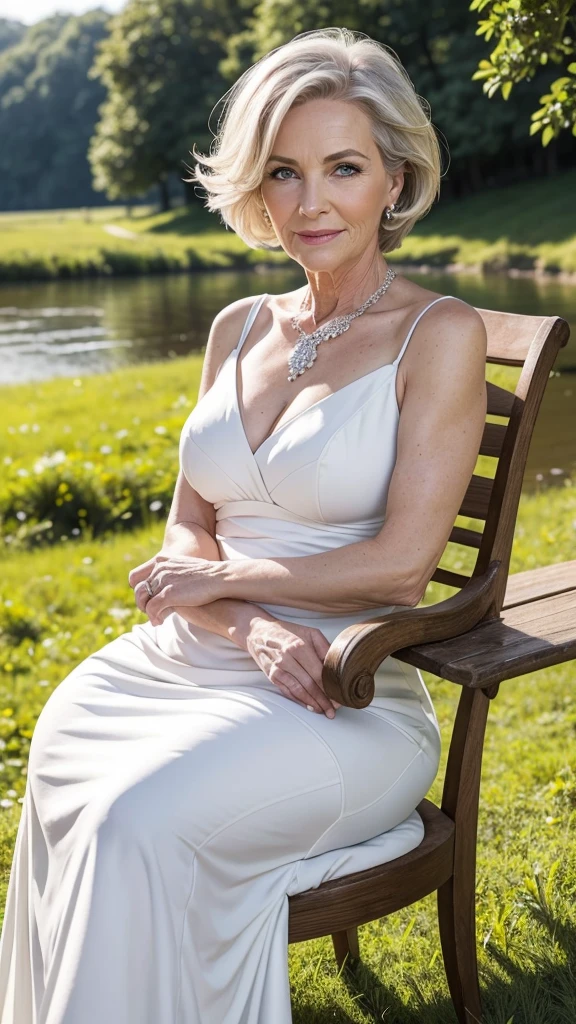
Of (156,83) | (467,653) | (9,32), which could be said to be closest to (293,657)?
(467,653)

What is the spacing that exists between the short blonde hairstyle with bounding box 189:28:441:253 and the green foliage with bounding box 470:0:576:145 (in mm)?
811

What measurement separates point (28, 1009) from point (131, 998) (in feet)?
1.49

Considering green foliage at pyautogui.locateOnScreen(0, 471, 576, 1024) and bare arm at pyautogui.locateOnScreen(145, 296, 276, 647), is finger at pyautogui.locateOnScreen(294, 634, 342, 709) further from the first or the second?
green foliage at pyautogui.locateOnScreen(0, 471, 576, 1024)

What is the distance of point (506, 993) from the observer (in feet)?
8.58

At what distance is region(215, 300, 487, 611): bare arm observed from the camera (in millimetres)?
2393

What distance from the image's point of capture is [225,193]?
2.87 meters

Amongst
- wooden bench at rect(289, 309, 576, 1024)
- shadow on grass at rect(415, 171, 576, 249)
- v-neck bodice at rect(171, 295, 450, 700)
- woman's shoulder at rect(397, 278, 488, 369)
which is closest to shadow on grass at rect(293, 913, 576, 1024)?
wooden bench at rect(289, 309, 576, 1024)

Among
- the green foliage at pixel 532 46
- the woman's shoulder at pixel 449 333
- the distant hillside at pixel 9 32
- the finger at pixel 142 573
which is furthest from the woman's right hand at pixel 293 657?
the distant hillside at pixel 9 32

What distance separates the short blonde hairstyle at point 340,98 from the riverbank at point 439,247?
68.5ft

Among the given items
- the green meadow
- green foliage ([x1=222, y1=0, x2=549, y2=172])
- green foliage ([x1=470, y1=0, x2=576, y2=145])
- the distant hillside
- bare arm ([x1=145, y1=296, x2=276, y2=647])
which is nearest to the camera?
bare arm ([x1=145, y1=296, x2=276, y2=647])

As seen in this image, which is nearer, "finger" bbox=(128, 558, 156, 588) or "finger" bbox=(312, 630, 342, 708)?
"finger" bbox=(312, 630, 342, 708)

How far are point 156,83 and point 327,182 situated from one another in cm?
5516

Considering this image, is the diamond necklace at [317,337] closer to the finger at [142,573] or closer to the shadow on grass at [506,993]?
the finger at [142,573]

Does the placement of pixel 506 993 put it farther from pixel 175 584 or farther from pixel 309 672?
pixel 175 584
